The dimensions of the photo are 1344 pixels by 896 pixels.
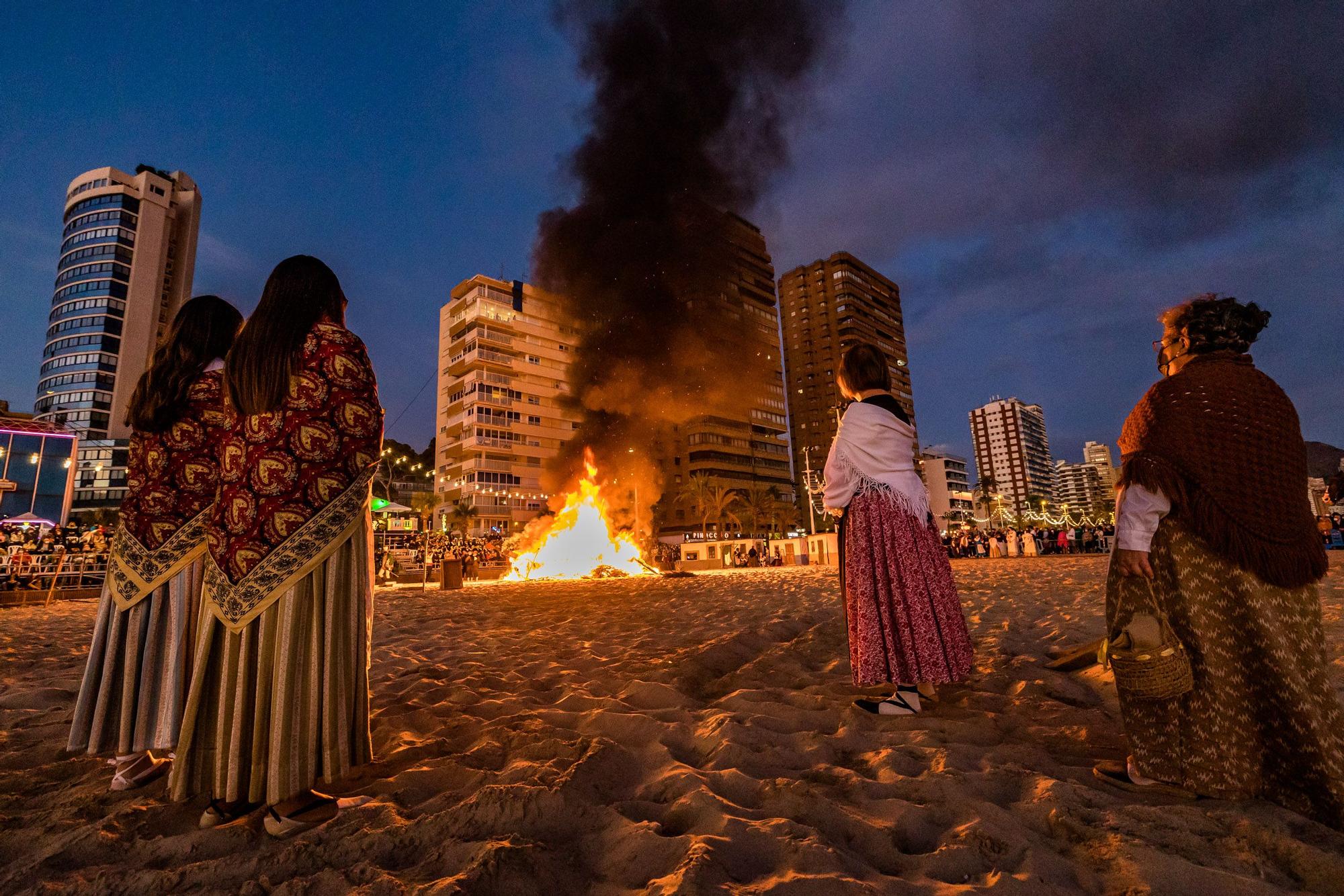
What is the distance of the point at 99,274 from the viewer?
6188 cm

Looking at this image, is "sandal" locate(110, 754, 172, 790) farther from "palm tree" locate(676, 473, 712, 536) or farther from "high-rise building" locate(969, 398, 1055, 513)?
"high-rise building" locate(969, 398, 1055, 513)

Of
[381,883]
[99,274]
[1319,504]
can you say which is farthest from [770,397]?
[381,883]

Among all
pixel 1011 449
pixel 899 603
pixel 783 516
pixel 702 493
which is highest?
pixel 1011 449

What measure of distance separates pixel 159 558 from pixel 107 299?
84370 mm

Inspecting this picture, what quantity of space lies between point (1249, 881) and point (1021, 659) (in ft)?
8.54

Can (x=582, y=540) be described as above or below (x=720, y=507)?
below

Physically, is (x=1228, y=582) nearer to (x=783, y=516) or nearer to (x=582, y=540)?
(x=582, y=540)

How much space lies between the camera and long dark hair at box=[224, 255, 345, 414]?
1.92 metres

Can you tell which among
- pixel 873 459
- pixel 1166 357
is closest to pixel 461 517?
pixel 873 459

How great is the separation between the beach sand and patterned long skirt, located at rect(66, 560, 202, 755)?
18 centimetres

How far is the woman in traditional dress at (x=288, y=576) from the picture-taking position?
1.75m

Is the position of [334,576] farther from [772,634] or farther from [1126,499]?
[772,634]

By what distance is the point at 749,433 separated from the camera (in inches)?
3105

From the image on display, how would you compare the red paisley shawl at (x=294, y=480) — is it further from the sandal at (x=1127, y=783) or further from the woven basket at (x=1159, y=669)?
the sandal at (x=1127, y=783)
